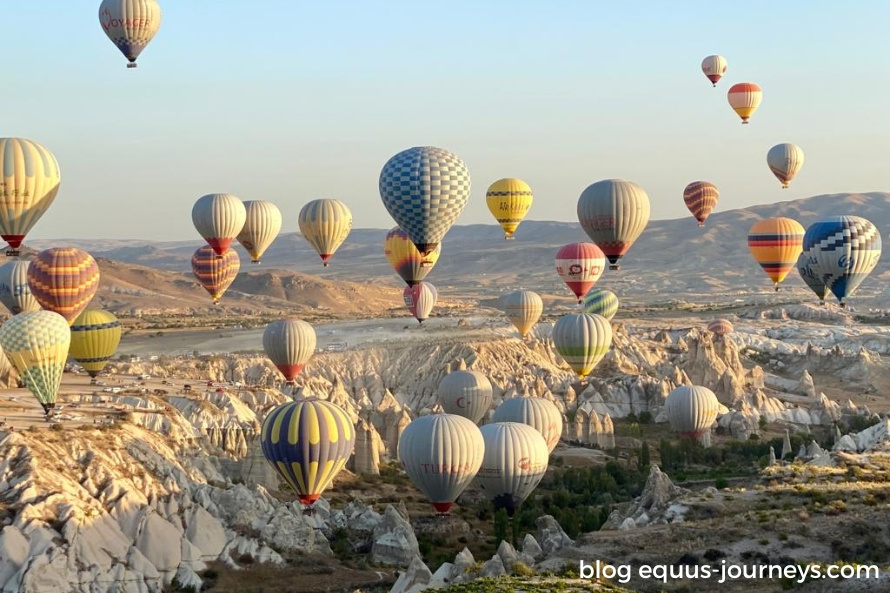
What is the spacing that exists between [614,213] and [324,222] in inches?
692

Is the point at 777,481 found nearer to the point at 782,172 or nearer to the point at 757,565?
the point at 757,565

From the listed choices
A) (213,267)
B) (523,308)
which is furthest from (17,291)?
(523,308)

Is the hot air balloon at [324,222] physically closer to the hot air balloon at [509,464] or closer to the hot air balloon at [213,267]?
the hot air balloon at [213,267]

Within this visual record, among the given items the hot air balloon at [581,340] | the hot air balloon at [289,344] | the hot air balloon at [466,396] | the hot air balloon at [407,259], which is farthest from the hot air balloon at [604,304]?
the hot air balloon at [289,344]

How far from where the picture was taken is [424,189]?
5381cm

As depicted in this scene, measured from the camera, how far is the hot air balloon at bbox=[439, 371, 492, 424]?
6800 cm

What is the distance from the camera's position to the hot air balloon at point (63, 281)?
199 ft

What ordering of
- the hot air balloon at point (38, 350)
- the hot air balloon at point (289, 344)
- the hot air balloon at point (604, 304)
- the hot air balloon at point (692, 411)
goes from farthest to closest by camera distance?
the hot air balloon at point (604, 304) → the hot air balloon at point (692, 411) → the hot air balloon at point (289, 344) → the hot air balloon at point (38, 350)

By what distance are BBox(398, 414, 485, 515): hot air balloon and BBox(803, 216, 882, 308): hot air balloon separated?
2327cm

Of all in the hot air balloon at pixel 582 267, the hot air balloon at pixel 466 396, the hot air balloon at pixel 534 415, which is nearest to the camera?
the hot air balloon at pixel 534 415

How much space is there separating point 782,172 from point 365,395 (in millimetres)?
34147

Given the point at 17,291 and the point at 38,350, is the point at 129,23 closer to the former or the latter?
the point at 17,291

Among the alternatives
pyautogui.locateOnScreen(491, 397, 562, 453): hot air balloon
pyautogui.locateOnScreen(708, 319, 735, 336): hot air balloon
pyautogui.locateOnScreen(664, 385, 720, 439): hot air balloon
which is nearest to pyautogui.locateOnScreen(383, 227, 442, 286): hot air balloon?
pyautogui.locateOnScreen(491, 397, 562, 453): hot air balloon

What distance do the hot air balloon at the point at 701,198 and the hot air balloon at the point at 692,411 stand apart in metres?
22.9
